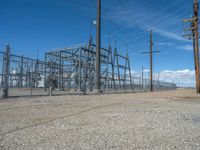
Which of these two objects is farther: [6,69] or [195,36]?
[195,36]

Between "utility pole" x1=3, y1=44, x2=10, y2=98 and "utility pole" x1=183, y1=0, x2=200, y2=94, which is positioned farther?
"utility pole" x1=183, y1=0, x2=200, y2=94

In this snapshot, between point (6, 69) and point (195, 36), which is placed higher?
point (195, 36)

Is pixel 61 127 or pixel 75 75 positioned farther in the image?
pixel 75 75

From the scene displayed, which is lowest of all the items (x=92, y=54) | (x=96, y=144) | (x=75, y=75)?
(x=96, y=144)

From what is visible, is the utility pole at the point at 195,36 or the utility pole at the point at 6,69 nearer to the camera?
the utility pole at the point at 6,69

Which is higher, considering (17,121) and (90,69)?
(90,69)

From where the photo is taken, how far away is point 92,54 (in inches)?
1362

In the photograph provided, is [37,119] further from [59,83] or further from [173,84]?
[173,84]

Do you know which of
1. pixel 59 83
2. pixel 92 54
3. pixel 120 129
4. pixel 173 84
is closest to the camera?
pixel 120 129

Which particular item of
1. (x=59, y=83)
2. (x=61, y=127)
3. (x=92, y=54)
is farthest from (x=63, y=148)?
(x=92, y=54)

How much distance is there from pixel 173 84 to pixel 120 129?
233 ft

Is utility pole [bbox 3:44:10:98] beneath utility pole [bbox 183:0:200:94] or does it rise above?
beneath

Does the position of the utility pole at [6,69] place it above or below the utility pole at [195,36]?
below

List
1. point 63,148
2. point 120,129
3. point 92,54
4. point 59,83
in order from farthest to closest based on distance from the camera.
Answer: point 92,54
point 59,83
point 120,129
point 63,148
